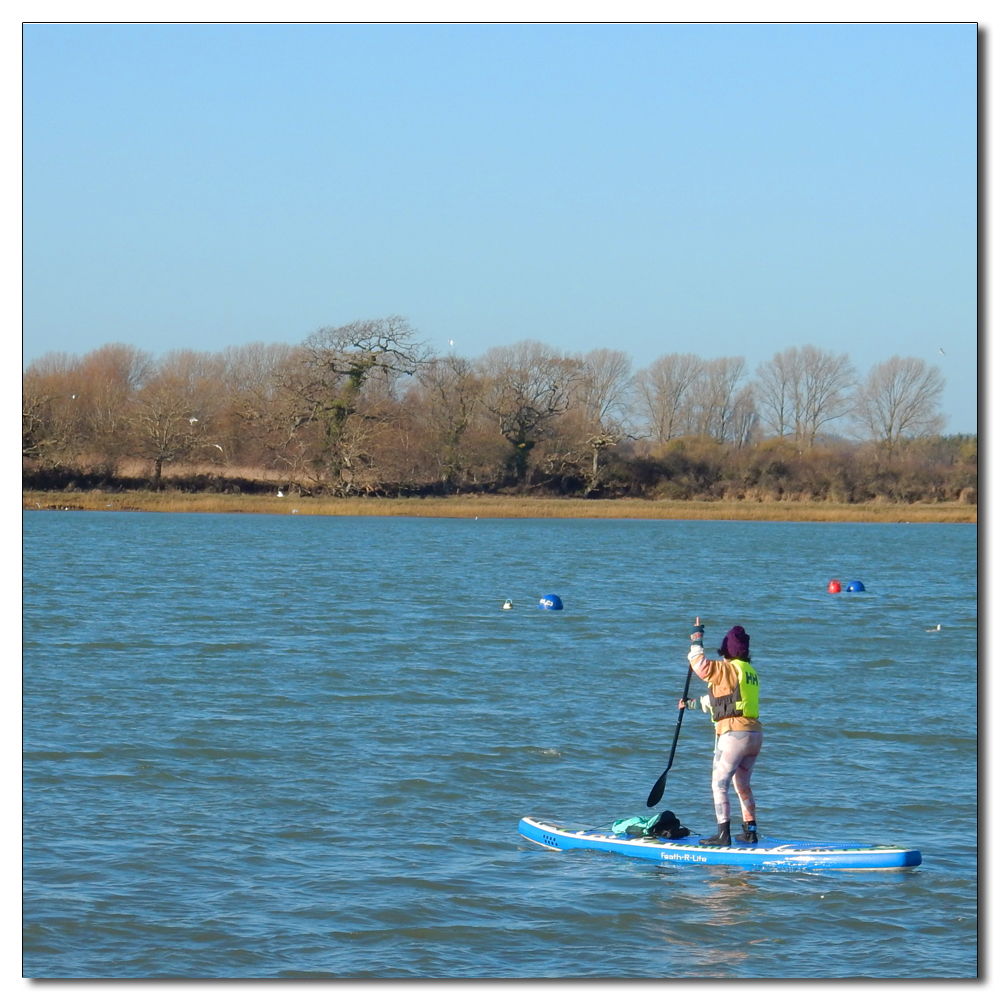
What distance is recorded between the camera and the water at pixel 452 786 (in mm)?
10070

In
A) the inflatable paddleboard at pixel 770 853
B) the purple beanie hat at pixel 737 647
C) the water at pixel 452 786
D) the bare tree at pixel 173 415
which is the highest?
the bare tree at pixel 173 415

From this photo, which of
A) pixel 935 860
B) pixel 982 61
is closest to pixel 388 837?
pixel 935 860

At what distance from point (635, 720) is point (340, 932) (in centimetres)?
933

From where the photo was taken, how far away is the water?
10.1 meters

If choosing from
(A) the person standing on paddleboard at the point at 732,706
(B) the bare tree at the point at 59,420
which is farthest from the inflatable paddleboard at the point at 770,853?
(B) the bare tree at the point at 59,420

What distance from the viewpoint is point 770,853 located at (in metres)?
11.7

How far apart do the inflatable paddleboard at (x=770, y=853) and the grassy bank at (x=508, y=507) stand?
66.3 m

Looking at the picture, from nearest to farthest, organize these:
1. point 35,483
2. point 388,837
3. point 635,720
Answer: point 388,837 → point 635,720 → point 35,483

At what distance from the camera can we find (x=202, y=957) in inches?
383

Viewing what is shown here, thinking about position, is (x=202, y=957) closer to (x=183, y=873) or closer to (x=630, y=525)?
(x=183, y=873)

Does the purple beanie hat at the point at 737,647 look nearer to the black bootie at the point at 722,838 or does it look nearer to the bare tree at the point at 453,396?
the black bootie at the point at 722,838

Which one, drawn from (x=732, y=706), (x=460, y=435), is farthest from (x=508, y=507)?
(x=732, y=706)

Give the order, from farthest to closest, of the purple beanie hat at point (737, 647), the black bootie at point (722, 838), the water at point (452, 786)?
1. the black bootie at point (722, 838)
2. the purple beanie hat at point (737, 647)
3. the water at point (452, 786)

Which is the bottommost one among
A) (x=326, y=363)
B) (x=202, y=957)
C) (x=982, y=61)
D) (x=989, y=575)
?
(x=202, y=957)
